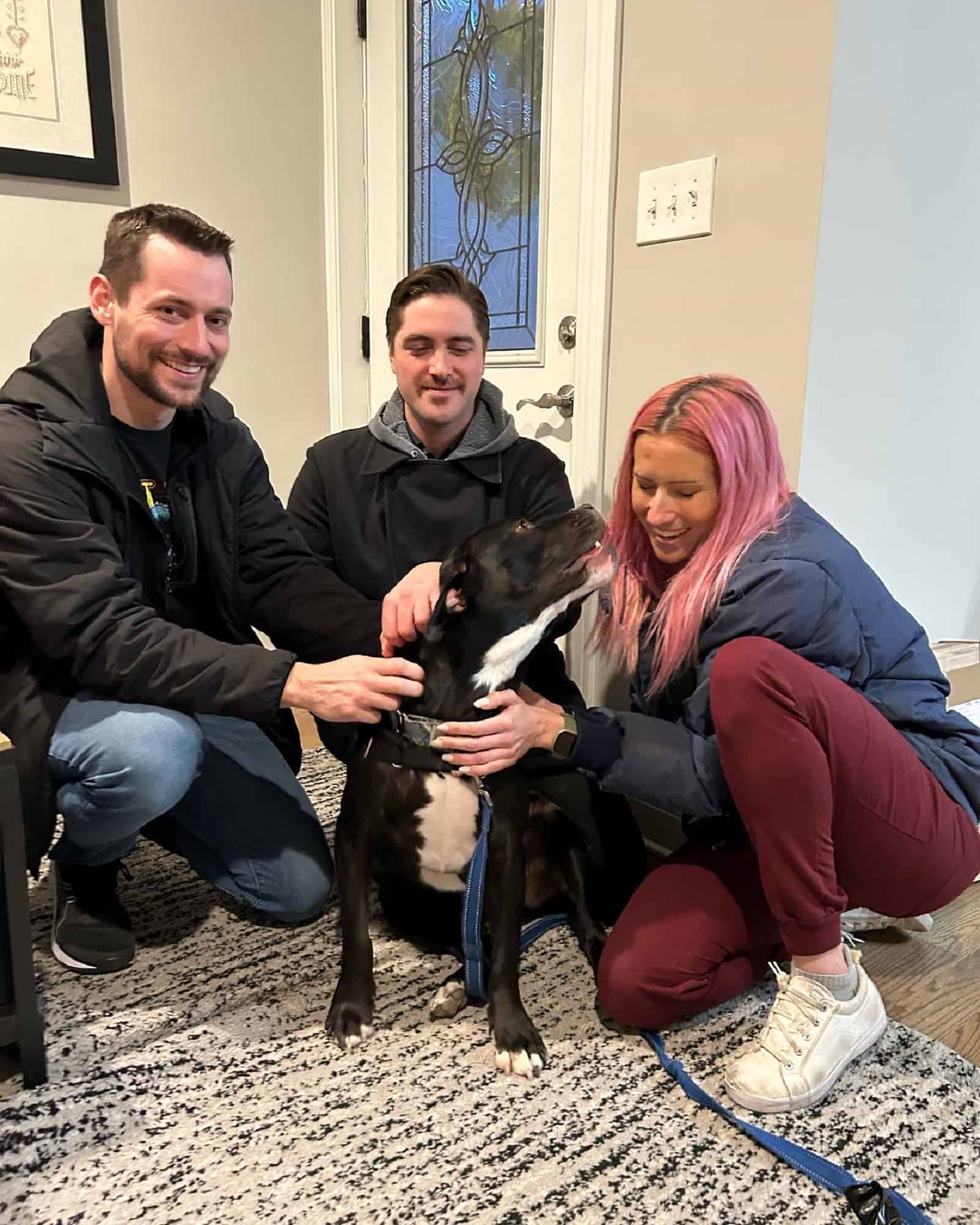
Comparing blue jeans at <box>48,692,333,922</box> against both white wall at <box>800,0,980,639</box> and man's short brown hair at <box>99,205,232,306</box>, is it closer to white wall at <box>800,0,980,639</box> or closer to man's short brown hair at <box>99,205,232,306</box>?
man's short brown hair at <box>99,205,232,306</box>

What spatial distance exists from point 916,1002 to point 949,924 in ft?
1.01

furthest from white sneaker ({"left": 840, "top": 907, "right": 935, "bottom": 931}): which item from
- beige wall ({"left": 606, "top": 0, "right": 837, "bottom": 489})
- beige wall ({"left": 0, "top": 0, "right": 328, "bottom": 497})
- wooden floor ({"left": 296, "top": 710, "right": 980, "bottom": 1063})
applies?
beige wall ({"left": 0, "top": 0, "right": 328, "bottom": 497})

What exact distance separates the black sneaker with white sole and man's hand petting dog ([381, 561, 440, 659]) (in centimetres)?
68

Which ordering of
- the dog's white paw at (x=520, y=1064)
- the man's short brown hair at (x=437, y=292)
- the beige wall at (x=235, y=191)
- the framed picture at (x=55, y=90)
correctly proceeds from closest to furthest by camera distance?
the dog's white paw at (x=520, y=1064) → the man's short brown hair at (x=437, y=292) → the framed picture at (x=55, y=90) → the beige wall at (x=235, y=191)

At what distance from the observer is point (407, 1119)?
1.28 metres

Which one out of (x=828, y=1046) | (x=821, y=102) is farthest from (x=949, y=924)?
(x=821, y=102)

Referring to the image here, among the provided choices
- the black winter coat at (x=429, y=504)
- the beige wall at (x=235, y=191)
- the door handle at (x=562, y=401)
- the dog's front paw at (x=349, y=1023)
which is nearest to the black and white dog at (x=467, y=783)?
the dog's front paw at (x=349, y=1023)

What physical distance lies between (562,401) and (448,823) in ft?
3.98

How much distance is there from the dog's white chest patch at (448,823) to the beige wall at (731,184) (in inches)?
33.9

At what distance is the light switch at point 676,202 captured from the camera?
1779 millimetres

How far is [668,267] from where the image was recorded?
1.89 meters

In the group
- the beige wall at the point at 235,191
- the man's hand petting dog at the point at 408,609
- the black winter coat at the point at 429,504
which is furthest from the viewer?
the beige wall at the point at 235,191

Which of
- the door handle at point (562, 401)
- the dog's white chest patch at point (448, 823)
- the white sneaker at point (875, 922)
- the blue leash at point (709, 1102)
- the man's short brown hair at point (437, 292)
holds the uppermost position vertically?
the man's short brown hair at point (437, 292)

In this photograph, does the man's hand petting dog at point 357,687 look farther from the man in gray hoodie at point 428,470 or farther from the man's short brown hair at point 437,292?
the man's short brown hair at point 437,292
